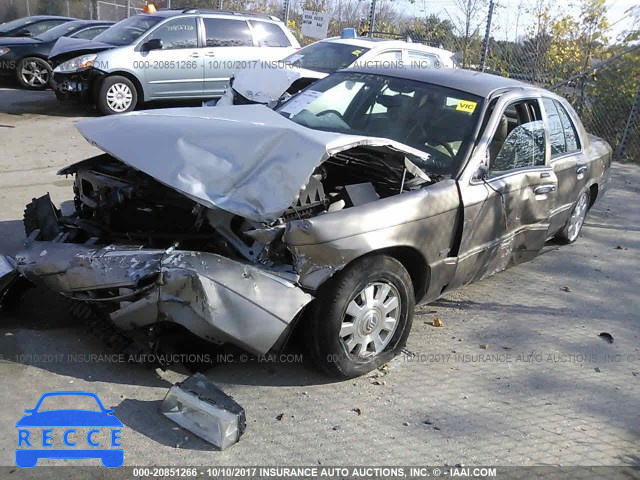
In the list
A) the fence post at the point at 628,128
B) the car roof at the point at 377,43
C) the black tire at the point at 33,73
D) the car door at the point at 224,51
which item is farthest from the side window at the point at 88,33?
the fence post at the point at 628,128

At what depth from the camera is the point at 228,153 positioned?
3613 mm

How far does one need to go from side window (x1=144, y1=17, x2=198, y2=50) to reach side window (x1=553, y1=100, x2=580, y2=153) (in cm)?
759

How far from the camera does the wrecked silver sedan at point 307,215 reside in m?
3.19

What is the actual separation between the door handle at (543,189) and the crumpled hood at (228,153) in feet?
4.29

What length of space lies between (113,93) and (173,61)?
1203 mm

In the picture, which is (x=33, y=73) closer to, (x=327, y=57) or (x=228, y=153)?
(x=327, y=57)

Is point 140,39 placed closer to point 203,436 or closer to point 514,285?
point 514,285

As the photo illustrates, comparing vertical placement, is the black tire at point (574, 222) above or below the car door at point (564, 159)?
below

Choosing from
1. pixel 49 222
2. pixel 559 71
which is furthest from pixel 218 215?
pixel 559 71

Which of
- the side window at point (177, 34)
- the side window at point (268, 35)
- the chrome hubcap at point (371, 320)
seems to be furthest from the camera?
the side window at point (268, 35)

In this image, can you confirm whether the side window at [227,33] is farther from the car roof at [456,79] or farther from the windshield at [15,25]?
the car roof at [456,79]

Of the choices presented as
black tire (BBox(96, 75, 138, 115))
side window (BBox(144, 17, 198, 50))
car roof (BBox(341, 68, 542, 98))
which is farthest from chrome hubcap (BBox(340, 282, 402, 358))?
side window (BBox(144, 17, 198, 50))

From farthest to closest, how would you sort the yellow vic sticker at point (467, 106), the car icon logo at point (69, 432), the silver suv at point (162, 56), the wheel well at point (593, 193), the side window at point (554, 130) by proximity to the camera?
the silver suv at point (162, 56), the wheel well at point (593, 193), the side window at point (554, 130), the yellow vic sticker at point (467, 106), the car icon logo at point (69, 432)

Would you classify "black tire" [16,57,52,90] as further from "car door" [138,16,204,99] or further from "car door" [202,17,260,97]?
"car door" [202,17,260,97]
